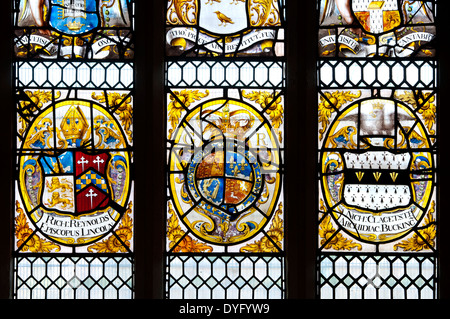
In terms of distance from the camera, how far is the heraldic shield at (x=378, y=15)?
4223 mm

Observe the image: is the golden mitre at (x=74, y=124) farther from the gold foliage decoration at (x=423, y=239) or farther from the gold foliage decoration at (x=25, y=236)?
the gold foliage decoration at (x=423, y=239)

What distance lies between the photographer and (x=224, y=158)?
4.13m

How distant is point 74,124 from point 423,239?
2303 millimetres

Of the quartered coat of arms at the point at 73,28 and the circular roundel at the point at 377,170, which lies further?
the quartered coat of arms at the point at 73,28

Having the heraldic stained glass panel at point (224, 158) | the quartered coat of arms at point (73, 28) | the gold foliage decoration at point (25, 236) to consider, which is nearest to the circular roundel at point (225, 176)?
the heraldic stained glass panel at point (224, 158)

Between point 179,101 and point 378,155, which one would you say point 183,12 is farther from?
point 378,155

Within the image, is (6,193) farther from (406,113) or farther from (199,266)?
(406,113)

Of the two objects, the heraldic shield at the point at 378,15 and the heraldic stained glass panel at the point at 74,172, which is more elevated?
the heraldic shield at the point at 378,15

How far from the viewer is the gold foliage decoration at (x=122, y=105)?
13.6 feet

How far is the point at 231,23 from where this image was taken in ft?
13.9

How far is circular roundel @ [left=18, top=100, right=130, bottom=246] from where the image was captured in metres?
4.11

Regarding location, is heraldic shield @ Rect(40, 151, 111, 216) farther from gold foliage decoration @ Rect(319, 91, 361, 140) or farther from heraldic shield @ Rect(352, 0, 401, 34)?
heraldic shield @ Rect(352, 0, 401, 34)

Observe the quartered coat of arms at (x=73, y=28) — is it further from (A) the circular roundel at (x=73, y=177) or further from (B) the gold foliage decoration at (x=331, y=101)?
(B) the gold foliage decoration at (x=331, y=101)

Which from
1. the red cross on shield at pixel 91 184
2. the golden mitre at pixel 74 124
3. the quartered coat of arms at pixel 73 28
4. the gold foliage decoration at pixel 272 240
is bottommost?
the gold foliage decoration at pixel 272 240
